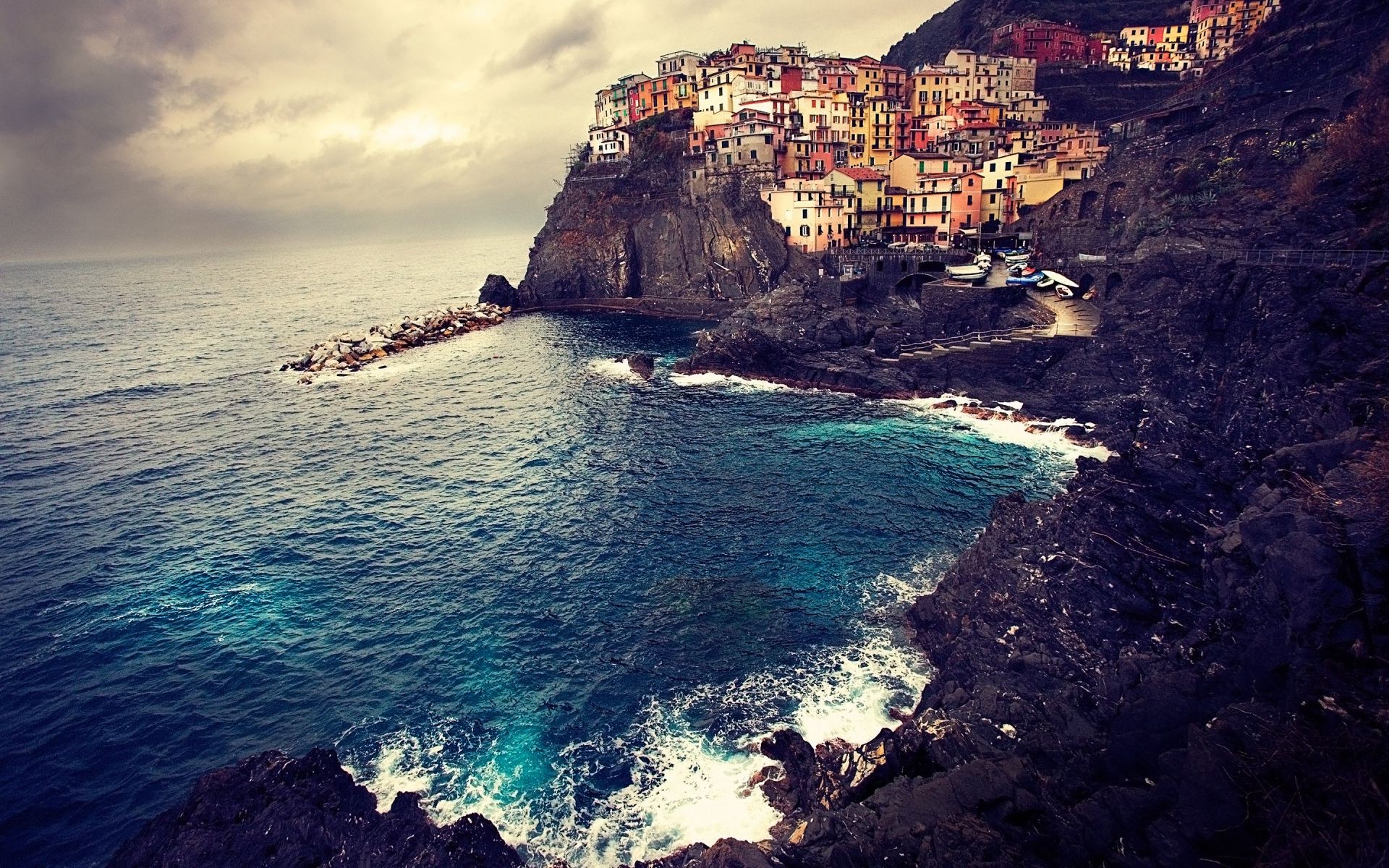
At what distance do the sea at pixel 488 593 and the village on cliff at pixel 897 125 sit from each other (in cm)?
4740

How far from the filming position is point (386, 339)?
360ft

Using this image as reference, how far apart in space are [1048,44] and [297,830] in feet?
570

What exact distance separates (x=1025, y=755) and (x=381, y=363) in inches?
3949

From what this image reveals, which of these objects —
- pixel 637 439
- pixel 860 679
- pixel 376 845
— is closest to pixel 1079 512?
pixel 860 679

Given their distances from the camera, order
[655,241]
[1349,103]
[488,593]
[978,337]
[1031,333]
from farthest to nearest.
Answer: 1. [655,241]
2. [978,337]
3. [1031,333]
4. [1349,103]
5. [488,593]

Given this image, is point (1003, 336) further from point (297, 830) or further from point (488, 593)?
point (297, 830)

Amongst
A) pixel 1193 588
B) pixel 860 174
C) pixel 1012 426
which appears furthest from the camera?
pixel 860 174

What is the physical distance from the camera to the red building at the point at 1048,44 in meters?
140

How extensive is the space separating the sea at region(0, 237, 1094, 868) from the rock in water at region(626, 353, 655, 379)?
6.51 meters

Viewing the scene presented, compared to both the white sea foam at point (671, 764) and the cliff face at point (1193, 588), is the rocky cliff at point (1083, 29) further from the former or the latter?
the white sea foam at point (671, 764)

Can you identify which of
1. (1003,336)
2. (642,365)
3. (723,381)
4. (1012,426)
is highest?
(1003,336)

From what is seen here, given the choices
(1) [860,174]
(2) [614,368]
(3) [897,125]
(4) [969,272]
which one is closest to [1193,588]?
(4) [969,272]

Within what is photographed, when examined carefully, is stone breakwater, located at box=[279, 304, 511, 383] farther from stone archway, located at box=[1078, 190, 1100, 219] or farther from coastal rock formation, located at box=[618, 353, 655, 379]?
stone archway, located at box=[1078, 190, 1100, 219]

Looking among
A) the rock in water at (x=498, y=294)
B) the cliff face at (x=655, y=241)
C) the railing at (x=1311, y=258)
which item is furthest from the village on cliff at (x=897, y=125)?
the railing at (x=1311, y=258)
